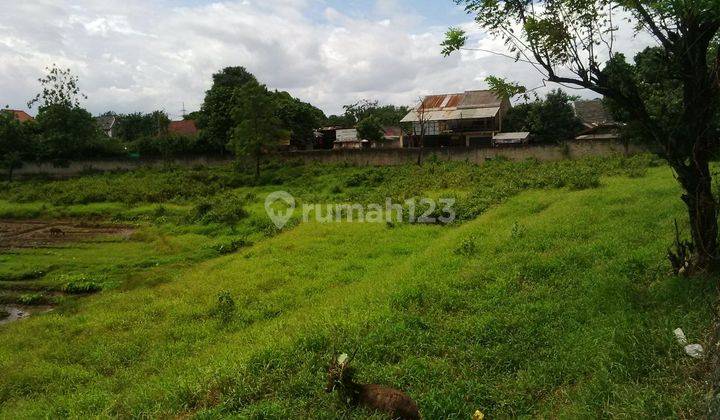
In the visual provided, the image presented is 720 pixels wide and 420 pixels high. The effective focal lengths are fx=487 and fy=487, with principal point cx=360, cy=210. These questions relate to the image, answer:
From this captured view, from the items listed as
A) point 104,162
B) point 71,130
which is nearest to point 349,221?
point 104,162

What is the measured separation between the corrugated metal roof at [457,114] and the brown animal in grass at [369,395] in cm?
2979

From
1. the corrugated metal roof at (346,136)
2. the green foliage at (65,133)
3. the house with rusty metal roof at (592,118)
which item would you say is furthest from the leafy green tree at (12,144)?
the house with rusty metal roof at (592,118)

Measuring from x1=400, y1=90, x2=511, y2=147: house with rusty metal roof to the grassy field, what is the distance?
18171 millimetres

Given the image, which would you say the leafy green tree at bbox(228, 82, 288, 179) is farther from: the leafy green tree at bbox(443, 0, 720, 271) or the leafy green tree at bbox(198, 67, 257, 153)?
the leafy green tree at bbox(443, 0, 720, 271)

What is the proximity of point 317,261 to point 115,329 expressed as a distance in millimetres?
4455

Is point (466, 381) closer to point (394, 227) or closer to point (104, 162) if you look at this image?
point (394, 227)

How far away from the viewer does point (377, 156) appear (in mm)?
28203

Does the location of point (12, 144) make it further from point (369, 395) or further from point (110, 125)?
point (369, 395)

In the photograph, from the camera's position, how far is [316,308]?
25.9ft

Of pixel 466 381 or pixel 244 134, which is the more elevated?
pixel 244 134

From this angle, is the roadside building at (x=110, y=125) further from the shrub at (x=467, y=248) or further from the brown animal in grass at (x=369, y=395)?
the brown animal in grass at (x=369, y=395)

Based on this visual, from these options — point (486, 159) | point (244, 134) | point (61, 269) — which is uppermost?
point (244, 134)

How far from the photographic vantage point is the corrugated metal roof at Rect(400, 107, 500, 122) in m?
32.7

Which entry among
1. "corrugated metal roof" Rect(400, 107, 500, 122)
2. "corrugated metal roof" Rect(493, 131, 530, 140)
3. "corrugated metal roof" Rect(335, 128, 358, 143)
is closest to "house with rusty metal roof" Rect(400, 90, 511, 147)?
"corrugated metal roof" Rect(400, 107, 500, 122)
